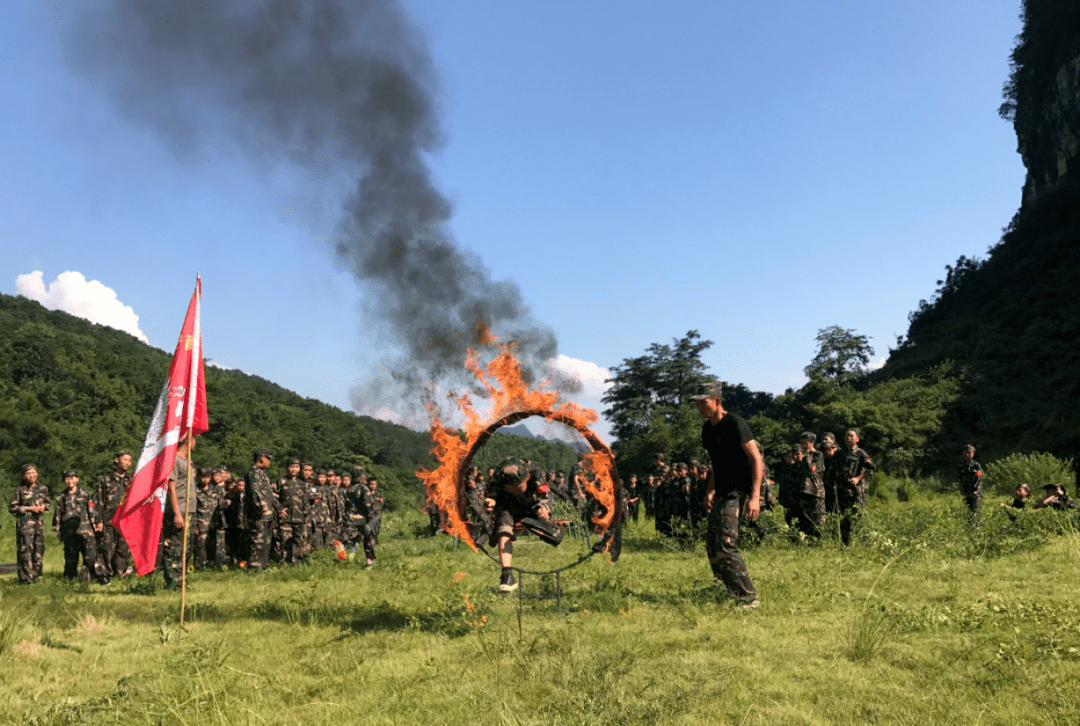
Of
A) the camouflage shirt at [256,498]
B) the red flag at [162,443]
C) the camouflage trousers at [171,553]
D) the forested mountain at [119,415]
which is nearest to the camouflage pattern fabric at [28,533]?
the camouflage trousers at [171,553]

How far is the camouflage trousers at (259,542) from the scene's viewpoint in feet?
39.4

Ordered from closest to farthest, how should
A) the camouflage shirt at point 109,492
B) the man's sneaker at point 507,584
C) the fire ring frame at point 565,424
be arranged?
the fire ring frame at point 565,424
the man's sneaker at point 507,584
the camouflage shirt at point 109,492

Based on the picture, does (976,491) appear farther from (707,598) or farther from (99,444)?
(99,444)

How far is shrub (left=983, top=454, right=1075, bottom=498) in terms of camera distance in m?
21.2

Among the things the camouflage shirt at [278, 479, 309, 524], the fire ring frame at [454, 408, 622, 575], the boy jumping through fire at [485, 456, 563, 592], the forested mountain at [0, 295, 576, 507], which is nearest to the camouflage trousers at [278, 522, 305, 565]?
the camouflage shirt at [278, 479, 309, 524]

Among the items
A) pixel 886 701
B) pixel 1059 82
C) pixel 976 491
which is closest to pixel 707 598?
pixel 886 701

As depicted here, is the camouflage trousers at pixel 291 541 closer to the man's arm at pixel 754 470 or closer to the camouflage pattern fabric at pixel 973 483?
the man's arm at pixel 754 470

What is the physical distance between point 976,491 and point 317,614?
44.0 feet

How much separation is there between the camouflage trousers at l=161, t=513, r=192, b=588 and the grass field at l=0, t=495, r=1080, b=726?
2.46 feet

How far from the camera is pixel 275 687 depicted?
468cm

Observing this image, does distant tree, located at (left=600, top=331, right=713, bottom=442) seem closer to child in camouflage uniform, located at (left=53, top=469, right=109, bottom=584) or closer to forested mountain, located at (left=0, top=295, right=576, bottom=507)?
forested mountain, located at (left=0, top=295, right=576, bottom=507)

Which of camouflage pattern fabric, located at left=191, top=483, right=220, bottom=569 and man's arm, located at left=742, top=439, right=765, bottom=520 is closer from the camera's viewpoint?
man's arm, located at left=742, top=439, right=765, bottom=520

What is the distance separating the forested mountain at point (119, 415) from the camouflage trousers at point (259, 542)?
15460 millimetres

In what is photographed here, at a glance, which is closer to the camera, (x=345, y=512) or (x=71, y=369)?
(x=345, y=512)
